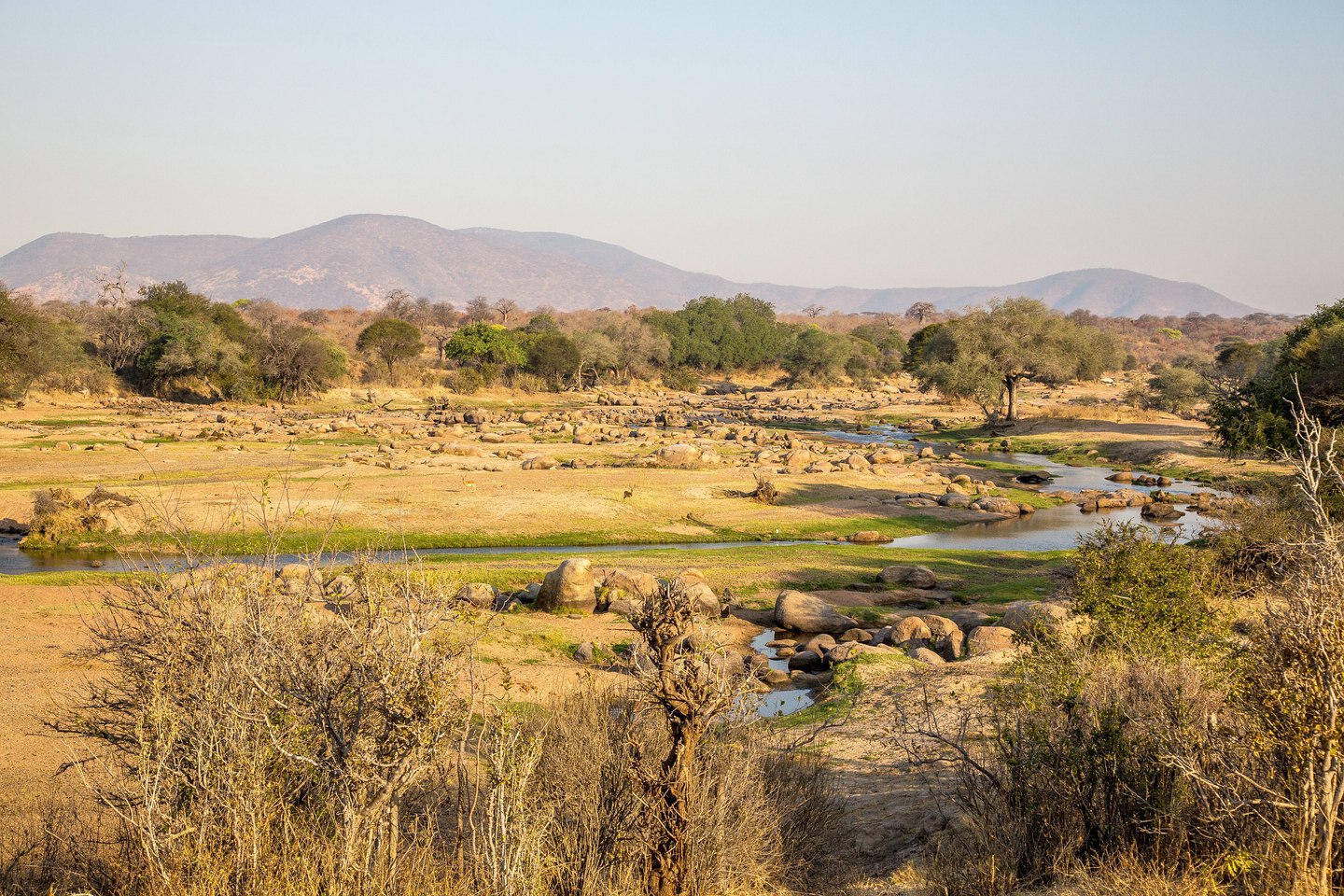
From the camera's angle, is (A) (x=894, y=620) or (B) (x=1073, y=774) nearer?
(B) (x=1073, y=774)

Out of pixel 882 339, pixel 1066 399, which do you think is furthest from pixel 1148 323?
pixel 1066 399

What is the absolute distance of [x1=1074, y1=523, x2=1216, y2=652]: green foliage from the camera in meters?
14.7

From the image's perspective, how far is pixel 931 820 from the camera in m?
10.4

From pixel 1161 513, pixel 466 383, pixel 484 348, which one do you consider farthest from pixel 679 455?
pixel 484 348

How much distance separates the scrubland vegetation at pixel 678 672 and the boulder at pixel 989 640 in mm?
77

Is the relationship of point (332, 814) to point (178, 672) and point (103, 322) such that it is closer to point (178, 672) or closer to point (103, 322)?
point (178, 672)

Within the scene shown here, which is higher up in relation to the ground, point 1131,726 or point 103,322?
point 103,322

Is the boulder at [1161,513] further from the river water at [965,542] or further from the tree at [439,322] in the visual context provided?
the tree at [439,322]

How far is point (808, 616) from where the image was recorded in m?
23.0

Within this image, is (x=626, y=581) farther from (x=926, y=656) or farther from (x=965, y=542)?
(x=965, y=542)

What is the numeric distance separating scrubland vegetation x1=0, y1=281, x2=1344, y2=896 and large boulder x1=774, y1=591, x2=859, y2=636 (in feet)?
0.32

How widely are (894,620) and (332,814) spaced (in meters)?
17.2

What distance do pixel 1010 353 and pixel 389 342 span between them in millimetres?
55252

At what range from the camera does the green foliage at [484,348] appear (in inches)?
3639
